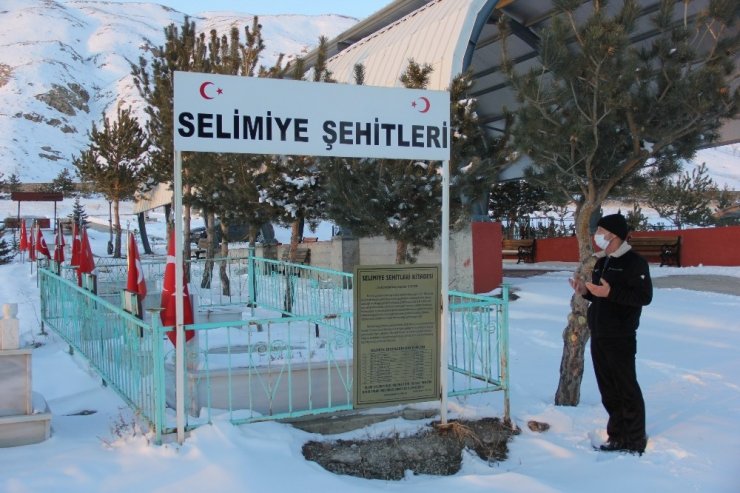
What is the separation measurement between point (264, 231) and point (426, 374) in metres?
22.5

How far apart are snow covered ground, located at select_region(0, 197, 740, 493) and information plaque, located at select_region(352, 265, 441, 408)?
429 mm

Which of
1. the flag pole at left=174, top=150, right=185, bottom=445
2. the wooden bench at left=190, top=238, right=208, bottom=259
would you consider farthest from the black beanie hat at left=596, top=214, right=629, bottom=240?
the wooden bench at left=190, top=238, right=208, bottom=259

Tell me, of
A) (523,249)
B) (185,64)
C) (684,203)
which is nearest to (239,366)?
(185,64)

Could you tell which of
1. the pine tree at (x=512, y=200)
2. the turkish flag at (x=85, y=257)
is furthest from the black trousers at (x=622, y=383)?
the pine tree at (x=512, y=200)

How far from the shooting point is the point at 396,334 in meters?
5.25

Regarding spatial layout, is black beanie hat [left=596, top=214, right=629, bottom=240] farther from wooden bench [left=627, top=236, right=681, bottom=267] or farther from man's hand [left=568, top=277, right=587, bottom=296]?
wooden bench [left=627, top=236, right=681, bottom=267]

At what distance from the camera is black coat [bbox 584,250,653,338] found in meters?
4.77

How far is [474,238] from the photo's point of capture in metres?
13.9

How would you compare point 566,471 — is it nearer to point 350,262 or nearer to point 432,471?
point 432,471

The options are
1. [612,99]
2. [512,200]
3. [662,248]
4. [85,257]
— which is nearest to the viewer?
[612,99]

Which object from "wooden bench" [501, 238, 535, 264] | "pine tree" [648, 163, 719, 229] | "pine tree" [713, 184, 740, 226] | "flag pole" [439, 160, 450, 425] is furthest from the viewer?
"pine tree" [648, 163, 719, 229]

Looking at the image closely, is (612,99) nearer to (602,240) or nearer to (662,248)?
(602,240)

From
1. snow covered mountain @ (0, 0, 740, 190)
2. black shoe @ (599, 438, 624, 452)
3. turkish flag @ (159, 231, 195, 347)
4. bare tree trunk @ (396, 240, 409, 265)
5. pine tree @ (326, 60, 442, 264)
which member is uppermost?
snow covered mountain @ (0, 0, 740, 190)

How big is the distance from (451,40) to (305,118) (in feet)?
32.7
